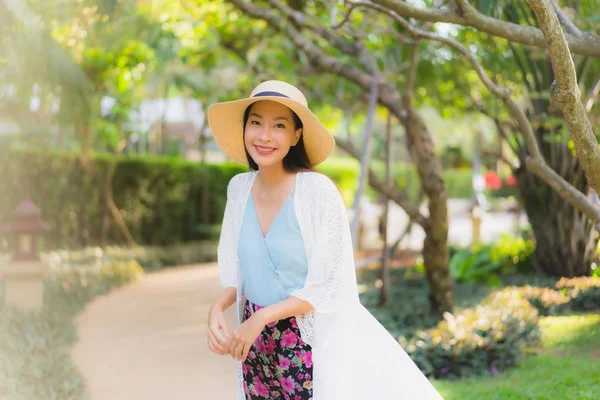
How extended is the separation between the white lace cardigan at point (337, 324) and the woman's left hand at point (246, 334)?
0.15 metres

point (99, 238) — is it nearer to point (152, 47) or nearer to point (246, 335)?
point (152, 47)

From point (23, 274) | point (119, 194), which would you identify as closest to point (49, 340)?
point (23, 274)

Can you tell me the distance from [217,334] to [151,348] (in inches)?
187

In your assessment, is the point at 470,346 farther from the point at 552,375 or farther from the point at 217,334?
the point at 217,334

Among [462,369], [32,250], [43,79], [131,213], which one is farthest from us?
[131,213]

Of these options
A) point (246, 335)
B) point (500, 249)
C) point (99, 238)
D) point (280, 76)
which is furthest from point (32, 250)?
point (500, 249)

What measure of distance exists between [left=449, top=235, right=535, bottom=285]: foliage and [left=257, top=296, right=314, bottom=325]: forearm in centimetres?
837

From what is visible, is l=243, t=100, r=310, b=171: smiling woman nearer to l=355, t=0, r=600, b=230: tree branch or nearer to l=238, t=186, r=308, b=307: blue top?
l=238, t=186, r=308, b=307: blue top

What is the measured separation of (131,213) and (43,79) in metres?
5.61

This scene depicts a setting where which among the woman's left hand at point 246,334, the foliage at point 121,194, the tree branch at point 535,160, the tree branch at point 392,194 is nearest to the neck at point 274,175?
the woman's left hand at point 246,334

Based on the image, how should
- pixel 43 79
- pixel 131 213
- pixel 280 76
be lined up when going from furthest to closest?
pixel 131 213
pixel 280 76
pixel 43 79

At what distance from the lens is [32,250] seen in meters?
7.75

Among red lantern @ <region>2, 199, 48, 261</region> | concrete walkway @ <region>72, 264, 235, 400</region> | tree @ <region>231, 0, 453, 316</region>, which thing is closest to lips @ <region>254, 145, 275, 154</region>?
concrete walkway @ <region>72, 264, 235, 400</region>

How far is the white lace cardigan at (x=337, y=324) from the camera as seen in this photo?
7.79 feet
